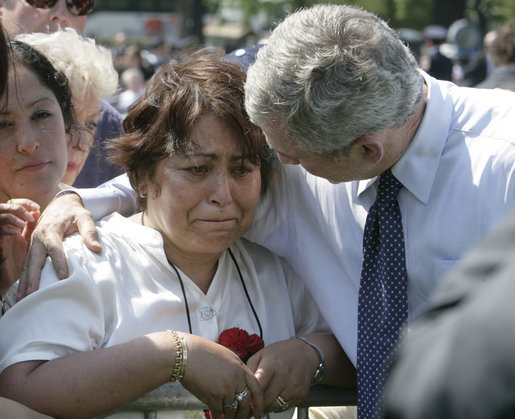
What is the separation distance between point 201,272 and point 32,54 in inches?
39.8

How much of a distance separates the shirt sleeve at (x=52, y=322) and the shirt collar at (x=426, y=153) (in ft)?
3.35

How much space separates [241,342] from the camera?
8.01 feet

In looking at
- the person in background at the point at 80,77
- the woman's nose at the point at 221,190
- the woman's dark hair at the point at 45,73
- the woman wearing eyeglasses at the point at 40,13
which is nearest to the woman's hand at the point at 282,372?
the woman's nose at the point at 221,190

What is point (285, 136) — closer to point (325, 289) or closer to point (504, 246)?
point (325, 289)

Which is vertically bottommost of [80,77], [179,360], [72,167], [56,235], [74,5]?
[179,360]

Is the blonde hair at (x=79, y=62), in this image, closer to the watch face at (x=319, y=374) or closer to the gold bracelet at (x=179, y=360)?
the gold bracelet at (x=179, y=360)

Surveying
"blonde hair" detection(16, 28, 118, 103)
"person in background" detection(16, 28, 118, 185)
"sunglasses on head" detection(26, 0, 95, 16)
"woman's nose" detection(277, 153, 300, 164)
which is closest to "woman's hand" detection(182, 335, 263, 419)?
"woman's nose" detection(277, 153, 300, 164)

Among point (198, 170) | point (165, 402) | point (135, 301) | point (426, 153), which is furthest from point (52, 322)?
point (426, 153)

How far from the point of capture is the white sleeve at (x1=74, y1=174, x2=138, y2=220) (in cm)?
271

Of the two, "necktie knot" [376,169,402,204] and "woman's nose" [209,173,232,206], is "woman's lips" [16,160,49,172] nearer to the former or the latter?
"woman's nose" [209,173,232,206]

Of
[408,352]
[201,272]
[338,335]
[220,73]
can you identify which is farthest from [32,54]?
[408,352]

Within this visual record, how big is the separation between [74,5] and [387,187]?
2334mm

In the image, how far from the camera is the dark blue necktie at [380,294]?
7.57ft

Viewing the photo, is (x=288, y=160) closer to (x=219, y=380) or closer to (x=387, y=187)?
(x=387, y=187)
